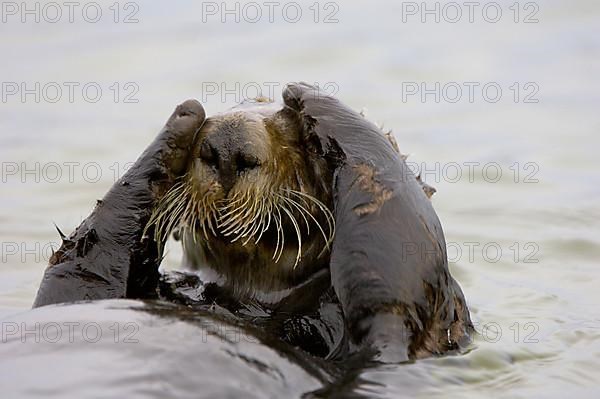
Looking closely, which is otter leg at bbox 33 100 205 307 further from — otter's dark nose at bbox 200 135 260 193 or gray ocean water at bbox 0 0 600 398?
gray ocean water at bbox 0 0 600 398

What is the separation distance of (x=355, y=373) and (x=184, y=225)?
107 cm

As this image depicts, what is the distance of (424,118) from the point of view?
10703 millimetres

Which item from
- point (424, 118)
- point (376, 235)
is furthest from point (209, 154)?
point (424, 118)

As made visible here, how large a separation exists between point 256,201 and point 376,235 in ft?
1.68

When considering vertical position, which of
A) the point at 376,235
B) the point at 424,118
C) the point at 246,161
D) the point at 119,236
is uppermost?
the point at 246,161

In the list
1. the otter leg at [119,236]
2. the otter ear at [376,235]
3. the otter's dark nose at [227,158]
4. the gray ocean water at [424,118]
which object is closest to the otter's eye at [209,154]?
the otter's dark nose at [227,158]

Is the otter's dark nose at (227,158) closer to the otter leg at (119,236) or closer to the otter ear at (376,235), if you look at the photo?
the otter leg at (119,236)

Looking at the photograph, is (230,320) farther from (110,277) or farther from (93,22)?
(93,22)

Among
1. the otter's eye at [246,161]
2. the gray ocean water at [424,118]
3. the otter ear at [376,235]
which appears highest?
the otter's eye at [246,161]

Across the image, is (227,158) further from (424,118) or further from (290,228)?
(424,118)

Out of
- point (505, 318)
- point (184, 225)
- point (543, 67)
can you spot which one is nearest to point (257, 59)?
point (543, 67)

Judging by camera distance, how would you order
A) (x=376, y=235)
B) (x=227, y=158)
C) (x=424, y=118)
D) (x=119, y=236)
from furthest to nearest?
1. (x=424, y=118)
2. (x=119, y=236)
3. (x=227, y=158)
4. (x=376, y=235)

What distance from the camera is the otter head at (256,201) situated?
4504 millimetres

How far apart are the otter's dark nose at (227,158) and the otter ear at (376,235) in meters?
0.33
